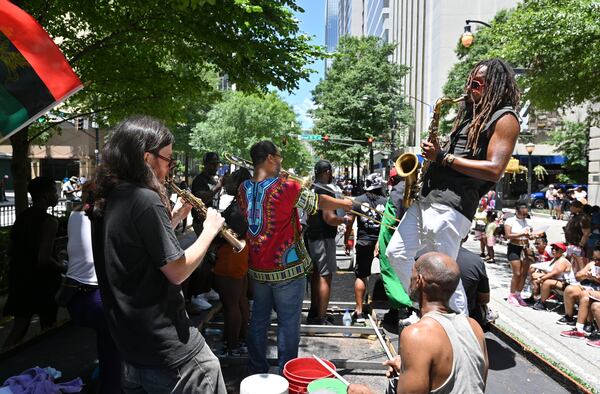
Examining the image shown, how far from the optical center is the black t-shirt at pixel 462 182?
3.17 m

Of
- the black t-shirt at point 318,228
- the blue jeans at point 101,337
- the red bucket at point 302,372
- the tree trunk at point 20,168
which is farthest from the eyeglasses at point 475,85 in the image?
the tree trunk at point 20,168

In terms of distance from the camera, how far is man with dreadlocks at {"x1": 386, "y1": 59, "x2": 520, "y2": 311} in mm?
3045

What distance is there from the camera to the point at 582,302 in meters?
6.04

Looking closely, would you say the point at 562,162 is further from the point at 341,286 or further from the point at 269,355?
the point at 269,355

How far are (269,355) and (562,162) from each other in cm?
3709

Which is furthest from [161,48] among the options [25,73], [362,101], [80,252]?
[362,101]

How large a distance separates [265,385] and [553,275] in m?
5.85

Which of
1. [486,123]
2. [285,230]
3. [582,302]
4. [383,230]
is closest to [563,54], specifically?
[582,302]

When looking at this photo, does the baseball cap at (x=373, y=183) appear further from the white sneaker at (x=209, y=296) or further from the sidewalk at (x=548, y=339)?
the white sneaker at (x=209, y=296)

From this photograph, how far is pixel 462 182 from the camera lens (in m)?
3.20

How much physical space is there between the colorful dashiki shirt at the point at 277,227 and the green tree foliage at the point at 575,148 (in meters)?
33.7

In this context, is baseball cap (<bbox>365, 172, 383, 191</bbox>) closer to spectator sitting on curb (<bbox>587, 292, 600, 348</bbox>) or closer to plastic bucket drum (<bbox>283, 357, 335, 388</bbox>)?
spectator sitting on curb (<bbox>587, 292, 600, 348</bbox>)

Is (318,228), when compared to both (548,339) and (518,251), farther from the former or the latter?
(518,251)

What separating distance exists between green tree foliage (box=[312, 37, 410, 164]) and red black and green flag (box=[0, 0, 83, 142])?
107 ft
